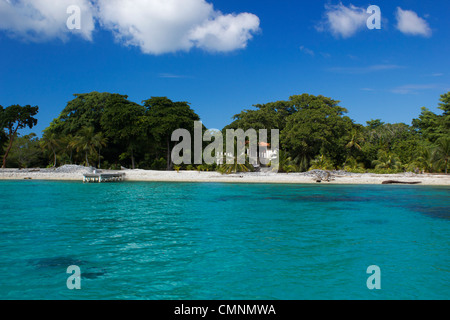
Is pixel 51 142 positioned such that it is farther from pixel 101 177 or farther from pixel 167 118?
pixel 167 118

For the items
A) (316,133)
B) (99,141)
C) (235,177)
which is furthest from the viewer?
(99,141)

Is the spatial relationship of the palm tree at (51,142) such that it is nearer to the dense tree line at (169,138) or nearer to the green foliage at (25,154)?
the dense tree line at (169,138)

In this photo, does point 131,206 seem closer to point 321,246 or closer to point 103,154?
Result: point 321,246

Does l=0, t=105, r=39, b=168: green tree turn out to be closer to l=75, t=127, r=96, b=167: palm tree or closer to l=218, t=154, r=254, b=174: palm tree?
l=75, t=127, r=96, b=167: palm tree

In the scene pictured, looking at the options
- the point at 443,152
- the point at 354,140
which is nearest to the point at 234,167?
the point at 354,140

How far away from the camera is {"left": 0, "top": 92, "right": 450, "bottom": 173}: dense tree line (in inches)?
1758

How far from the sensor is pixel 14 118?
48.3 meters

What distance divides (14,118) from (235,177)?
110 feet

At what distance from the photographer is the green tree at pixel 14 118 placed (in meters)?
48.0

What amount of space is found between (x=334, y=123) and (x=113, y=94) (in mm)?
31649

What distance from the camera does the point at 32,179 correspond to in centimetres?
4200

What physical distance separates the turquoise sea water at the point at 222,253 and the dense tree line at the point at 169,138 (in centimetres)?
2738

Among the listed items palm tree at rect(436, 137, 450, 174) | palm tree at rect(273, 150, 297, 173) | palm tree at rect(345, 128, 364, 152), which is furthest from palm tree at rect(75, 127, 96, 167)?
palm tree at rect(436, 137, 450, 174)
